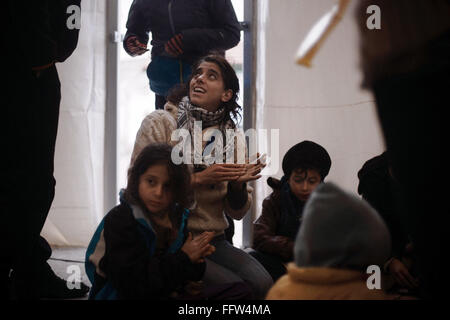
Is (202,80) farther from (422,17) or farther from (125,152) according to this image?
(422,17)

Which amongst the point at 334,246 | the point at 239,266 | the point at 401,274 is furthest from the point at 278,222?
the point at 334,246

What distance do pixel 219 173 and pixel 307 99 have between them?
48cm

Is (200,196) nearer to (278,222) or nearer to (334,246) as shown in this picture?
(278,222)

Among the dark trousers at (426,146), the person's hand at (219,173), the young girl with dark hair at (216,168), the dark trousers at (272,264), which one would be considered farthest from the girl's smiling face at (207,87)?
the dark trousers at (426,146)

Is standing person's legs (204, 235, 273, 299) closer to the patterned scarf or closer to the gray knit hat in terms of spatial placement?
the patterned scarf

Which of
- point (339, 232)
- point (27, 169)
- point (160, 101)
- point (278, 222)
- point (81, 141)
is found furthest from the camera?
point (81, 141)

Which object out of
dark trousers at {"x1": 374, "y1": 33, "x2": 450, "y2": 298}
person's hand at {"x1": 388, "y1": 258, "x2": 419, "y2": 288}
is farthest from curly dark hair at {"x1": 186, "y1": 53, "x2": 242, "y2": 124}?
dark trousers at {"x1": 374, "y1": 33, "x2": 450, "y2": 298}

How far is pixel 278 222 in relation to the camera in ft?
3.97

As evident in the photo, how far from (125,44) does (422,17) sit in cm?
92

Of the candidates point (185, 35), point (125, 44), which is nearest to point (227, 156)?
point (185, 35)

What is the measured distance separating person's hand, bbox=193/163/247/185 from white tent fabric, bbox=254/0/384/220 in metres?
0.27

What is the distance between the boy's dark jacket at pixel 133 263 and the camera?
2.73ft

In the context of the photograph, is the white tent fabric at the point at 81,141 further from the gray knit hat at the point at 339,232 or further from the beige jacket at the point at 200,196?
the gray knit hat at the point at 339,232

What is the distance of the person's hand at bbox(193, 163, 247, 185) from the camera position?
104 cm
